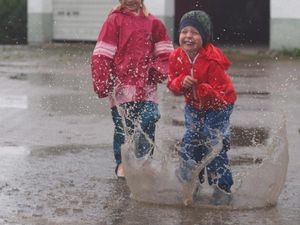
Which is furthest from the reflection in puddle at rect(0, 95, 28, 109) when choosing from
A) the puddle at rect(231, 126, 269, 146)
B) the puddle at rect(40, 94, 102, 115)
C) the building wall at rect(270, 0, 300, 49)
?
the building wall at rect(270, 0, 300, 49)

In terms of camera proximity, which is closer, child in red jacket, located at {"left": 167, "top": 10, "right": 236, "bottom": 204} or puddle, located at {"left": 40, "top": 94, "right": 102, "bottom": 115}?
child in red jacket, located at {"left": 167, "top": 10, "right": 236, "bottom": 204}

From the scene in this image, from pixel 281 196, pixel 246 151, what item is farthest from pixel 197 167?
pixel 246 151

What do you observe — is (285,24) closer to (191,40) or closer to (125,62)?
(125,62)

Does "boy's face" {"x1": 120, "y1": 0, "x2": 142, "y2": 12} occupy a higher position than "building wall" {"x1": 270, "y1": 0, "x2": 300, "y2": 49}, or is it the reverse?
"boy's face" {"x1": 120, "y1": 0, "x2": 142, "y2": 12}

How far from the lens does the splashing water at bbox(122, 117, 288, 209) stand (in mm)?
5945

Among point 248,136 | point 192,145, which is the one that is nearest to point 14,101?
point 248,136

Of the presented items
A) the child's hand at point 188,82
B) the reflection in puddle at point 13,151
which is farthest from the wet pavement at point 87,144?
the child's hand at point 188,82

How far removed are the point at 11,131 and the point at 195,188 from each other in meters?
3.23

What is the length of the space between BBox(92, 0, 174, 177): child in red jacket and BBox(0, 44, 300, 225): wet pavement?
57 centimetres

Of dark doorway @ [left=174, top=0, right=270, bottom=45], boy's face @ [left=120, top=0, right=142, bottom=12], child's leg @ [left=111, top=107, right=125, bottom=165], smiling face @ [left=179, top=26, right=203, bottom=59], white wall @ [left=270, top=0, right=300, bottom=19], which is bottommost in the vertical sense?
dark doorway @ [left=174, top=0, right=270, bottom=45]

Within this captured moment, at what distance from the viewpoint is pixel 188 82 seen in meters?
5.78

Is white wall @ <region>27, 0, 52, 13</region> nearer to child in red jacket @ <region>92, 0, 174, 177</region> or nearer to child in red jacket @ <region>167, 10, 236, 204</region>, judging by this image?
child in red jacket @ <region>92, 0, 174, 177</region>

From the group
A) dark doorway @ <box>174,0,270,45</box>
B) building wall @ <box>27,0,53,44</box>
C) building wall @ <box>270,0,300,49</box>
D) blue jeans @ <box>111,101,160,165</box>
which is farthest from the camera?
dark doorway @ <box>174,0,270,45</box>

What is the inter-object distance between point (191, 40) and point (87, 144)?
2569 millimetres
